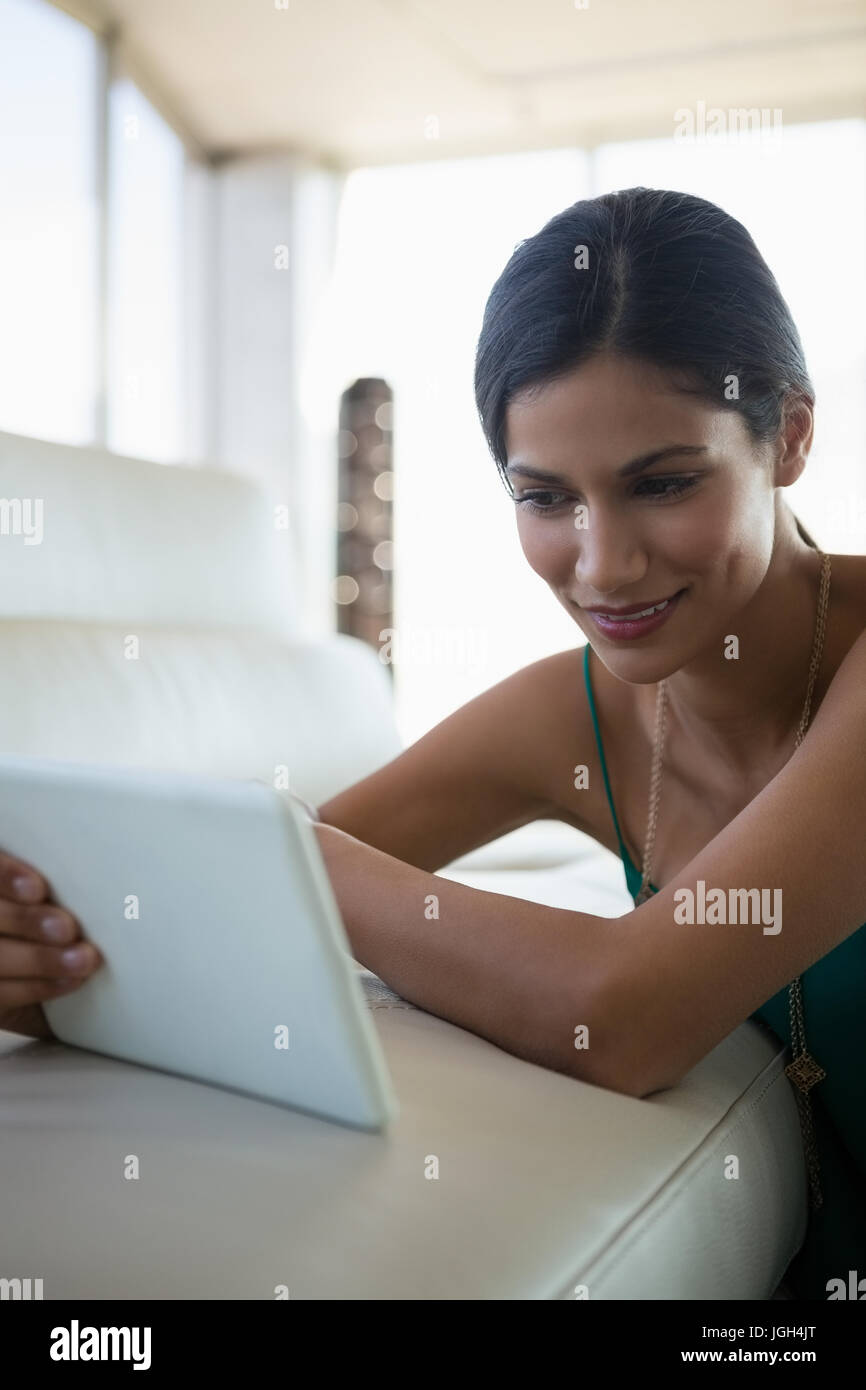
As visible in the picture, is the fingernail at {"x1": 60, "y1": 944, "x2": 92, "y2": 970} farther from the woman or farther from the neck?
the neck

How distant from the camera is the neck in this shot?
3.75 ft

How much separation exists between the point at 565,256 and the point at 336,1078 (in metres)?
0.68

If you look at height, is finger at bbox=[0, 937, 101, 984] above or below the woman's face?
below

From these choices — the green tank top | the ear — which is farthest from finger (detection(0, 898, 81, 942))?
the ear

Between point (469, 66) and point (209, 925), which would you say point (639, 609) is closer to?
point (209, 925)

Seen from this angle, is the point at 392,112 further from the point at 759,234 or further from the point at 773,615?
the point at 773,615

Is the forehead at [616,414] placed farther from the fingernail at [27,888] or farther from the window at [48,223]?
the window at [48,223]

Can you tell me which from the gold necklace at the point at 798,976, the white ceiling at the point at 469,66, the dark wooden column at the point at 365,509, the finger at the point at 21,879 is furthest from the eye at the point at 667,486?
the white ceiling at the point at 469,66

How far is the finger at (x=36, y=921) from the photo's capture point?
0.78 meters

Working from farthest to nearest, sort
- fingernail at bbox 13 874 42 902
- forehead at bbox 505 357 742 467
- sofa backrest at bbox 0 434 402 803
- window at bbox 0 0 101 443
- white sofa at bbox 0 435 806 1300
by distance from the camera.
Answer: window at bbox 0 0 101 443
sofa backrest at bbox 0 434 402 803
forehead at bbox 505 357 742 467
fingernail at bbox 13 874 42 902
white sofa at bbox 0 435 806 1300

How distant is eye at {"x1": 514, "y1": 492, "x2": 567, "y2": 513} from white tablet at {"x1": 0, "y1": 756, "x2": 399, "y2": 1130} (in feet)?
1.42

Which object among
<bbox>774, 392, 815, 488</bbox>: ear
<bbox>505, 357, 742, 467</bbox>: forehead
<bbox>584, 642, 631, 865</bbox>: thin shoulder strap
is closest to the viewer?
<bbox>505, 357, 742, 467</bbox>: forehead

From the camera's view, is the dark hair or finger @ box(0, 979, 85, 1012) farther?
the dark hair
